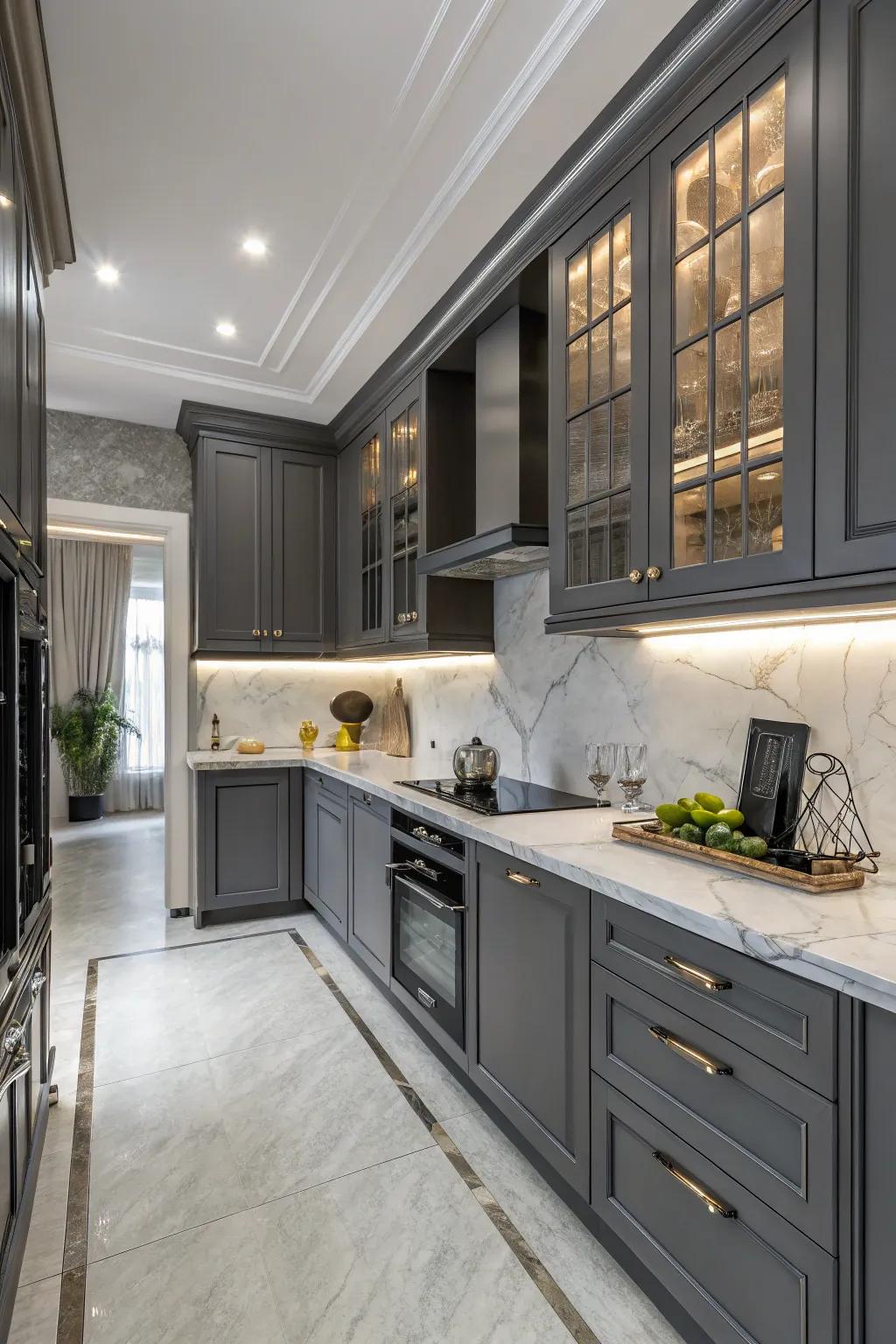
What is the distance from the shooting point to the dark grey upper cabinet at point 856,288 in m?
1.29

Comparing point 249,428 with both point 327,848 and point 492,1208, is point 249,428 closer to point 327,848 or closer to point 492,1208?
point 327,848

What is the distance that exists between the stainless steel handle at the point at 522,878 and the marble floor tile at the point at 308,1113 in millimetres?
846

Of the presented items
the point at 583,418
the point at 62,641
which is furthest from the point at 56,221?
the point at 62,641

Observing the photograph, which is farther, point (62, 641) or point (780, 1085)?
point (62, 641)

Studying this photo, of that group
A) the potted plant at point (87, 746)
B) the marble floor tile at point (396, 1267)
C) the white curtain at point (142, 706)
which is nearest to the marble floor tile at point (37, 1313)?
the marble floor tile at point (396, 1267)

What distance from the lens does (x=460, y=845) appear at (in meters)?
2.28

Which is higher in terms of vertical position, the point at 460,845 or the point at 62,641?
the point at 62,641

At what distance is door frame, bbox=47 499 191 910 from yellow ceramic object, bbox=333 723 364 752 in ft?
2.97

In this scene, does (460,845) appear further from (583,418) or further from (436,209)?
(436,209)

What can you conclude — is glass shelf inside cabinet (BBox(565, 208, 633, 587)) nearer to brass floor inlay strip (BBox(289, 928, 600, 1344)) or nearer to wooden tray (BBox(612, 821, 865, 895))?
wooden tray (BBox(612, 821, 865, 895))

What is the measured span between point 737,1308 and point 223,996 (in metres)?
2.37

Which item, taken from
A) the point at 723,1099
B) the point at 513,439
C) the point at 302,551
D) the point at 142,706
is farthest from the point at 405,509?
the point at 142,706

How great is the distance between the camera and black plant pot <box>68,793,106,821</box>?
7.33m

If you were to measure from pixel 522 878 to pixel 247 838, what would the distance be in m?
2.56
